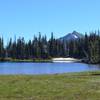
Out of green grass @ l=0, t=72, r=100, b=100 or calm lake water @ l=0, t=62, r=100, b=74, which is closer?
green grass @ l=0, t=72, r=100, b=100

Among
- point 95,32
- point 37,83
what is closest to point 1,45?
point 95,32

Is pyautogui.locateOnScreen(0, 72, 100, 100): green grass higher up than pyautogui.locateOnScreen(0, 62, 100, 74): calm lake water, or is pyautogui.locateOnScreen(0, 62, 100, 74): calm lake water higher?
pyautogui.locateOnScreen(0, 62, 100, 74): calm lake water

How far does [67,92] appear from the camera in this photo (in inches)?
884

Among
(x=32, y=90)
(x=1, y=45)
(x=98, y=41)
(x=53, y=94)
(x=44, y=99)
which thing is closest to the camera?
(x=44, y=99)

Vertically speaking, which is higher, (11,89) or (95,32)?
(95,32)

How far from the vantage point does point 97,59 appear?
17038 centimetres

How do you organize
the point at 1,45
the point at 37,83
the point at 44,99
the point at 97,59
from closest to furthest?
1. the point at 44,99
2. the point at 37,83
3. the point at 97,59
4. the point at 1,45

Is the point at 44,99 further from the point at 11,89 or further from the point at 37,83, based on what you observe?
the point at 37,83

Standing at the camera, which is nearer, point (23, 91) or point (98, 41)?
point (23, 91)

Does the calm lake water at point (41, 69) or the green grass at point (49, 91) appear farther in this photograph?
the calm lake water at point (41, 69)

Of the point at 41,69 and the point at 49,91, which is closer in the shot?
the point at 49,91

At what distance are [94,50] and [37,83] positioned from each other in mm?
154519

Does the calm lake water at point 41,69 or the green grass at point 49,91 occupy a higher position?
the calm lake water at point 41,69

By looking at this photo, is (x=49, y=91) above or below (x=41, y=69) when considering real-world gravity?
below
